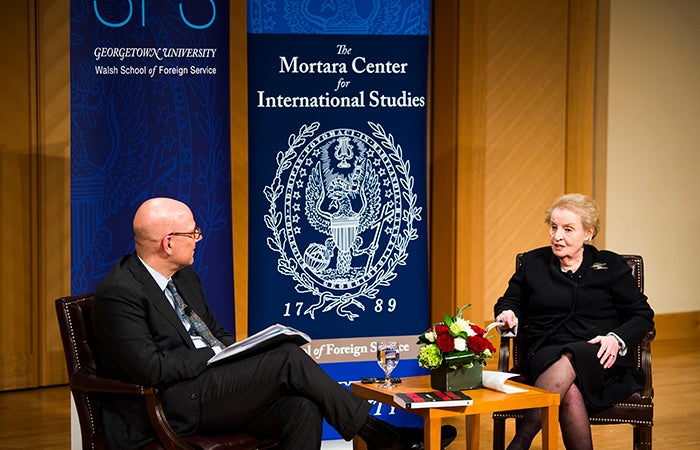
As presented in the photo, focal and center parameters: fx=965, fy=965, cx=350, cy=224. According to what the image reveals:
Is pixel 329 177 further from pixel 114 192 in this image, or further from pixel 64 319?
pixel 64 319

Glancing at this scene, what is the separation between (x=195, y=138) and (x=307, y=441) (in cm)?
175

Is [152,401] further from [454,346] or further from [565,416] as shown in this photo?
[565,416]

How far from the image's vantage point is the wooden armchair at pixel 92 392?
3307 mm

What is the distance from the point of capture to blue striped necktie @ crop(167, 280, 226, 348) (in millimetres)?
3732

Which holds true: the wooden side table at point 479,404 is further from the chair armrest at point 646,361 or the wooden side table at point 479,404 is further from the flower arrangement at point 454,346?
the chair armrest at point 646,361

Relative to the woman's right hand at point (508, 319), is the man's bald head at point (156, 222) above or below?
above

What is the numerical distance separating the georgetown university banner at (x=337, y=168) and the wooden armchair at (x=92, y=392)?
1.21m

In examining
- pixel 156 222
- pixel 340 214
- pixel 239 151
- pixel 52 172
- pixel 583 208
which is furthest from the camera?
pixel 52 172

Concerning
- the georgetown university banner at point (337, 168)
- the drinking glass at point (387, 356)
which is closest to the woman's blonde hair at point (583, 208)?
the georgetown university banner at point (337, 168)

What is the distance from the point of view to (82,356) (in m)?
3.48
